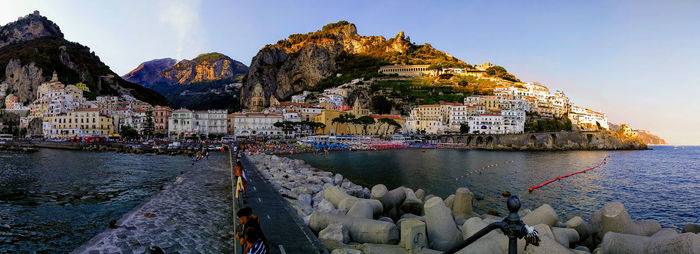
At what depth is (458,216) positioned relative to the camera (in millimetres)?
11531

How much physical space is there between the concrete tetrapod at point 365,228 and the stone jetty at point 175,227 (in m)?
2.49

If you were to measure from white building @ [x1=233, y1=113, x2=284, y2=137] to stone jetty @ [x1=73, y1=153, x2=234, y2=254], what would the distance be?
224 feet

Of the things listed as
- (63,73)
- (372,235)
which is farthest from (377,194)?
(63,73)

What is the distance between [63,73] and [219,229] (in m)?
125

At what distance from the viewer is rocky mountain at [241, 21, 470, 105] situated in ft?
447

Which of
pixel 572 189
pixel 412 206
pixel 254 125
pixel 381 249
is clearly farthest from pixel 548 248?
pixel 254 125

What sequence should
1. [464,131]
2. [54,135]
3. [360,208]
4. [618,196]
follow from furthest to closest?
[464,131]
[54,135]
[618,196]
[360,208]

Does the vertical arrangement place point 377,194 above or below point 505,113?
below

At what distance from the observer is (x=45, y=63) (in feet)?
326

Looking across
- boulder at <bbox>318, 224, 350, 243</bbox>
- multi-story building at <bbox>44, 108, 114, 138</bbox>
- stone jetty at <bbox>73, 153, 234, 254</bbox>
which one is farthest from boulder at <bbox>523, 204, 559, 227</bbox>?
multi-story building at <bbox>44, 108, 114, 138</bbox>

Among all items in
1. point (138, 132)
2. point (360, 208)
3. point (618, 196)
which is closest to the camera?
point (360, 208)

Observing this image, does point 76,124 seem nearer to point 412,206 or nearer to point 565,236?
point 412,206

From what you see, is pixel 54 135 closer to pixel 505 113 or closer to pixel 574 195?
pixel 574 195

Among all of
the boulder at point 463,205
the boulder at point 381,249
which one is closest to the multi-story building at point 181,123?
the boulder at point 463,205
